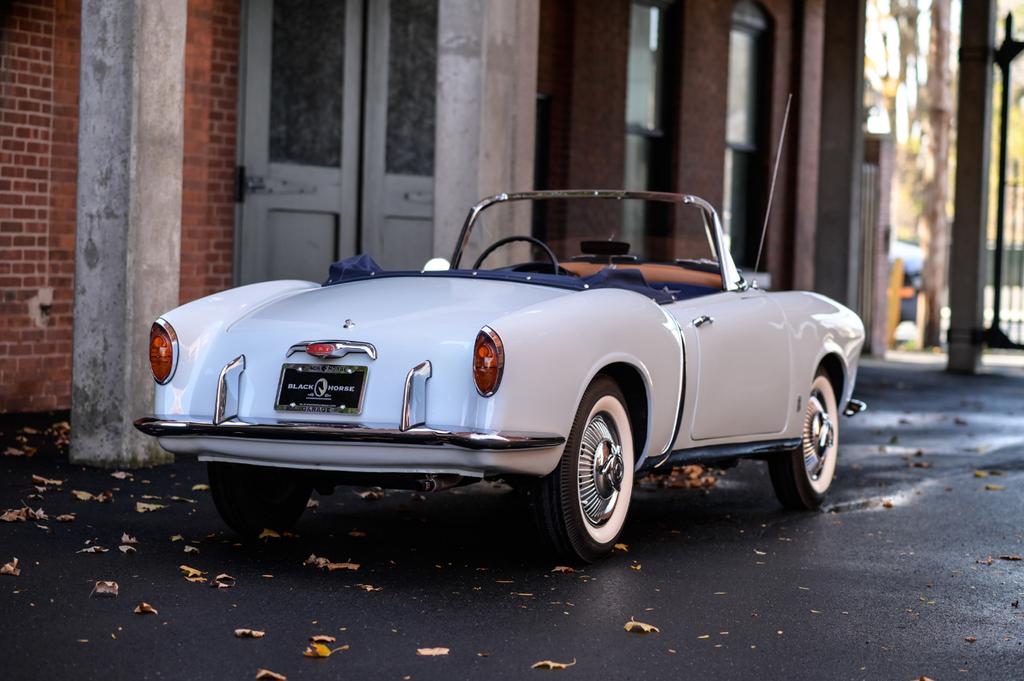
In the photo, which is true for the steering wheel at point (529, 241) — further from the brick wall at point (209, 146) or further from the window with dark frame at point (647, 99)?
the window with dark frame at point (647, 99)

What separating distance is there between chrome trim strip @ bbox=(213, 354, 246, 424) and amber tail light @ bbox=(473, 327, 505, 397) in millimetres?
974

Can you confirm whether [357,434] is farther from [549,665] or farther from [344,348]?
[549,665]

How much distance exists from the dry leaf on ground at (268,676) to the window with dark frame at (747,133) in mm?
15181

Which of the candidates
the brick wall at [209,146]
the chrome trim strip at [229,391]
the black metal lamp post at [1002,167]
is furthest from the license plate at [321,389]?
the black metal lamp post at [1002,167]

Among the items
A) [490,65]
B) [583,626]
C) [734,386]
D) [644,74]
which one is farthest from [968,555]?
[644,74]

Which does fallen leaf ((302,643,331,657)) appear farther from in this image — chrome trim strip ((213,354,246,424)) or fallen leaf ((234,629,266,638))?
chrome trim strip ((213,354,246,424))

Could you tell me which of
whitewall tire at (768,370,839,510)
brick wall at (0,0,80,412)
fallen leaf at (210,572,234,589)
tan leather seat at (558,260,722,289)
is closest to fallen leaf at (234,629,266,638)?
fallen leaf at (210,572,234,589)

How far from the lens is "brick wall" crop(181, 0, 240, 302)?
11.5 meters

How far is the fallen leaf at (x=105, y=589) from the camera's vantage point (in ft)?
17.6

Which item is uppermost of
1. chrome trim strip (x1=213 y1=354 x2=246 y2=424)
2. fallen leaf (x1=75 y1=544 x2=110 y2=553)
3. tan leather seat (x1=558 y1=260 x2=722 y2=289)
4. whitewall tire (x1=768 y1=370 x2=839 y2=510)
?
→ tan leather seat (x1=558 y1=260 x2=722 y2=289)

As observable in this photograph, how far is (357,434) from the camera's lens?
5.57 meters

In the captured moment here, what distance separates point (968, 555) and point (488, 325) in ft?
8.64

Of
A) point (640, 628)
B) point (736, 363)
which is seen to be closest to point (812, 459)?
point (736, 363)

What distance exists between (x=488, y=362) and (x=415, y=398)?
0.30 meters
